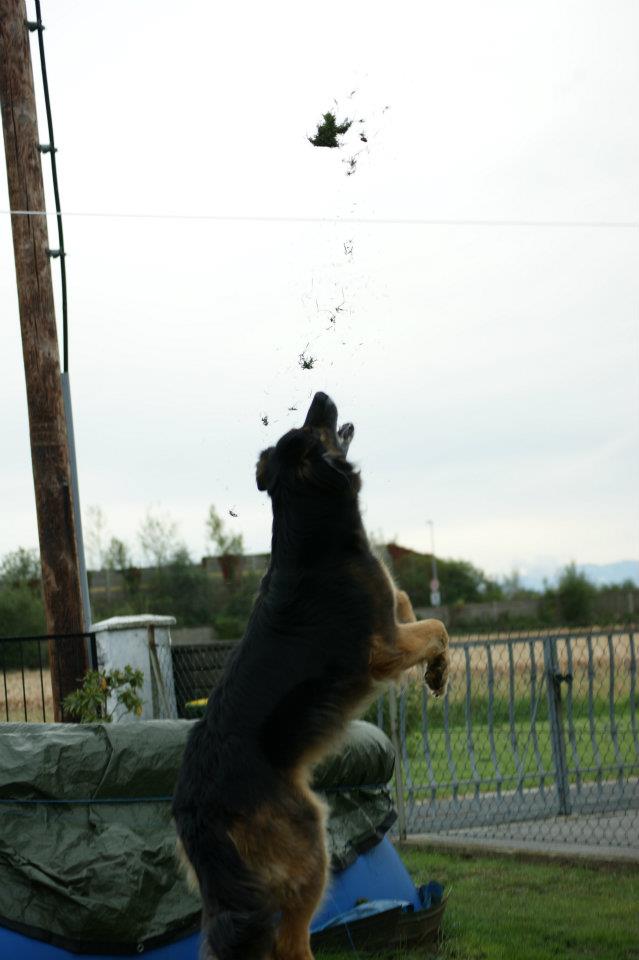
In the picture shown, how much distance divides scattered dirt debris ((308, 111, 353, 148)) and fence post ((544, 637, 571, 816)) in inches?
200

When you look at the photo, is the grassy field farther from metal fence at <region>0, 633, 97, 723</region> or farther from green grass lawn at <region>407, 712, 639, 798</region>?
metal fence at <region>0, 633, 97, 723</region>

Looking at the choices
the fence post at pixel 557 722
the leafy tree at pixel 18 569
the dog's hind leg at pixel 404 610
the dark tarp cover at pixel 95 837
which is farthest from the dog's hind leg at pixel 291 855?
the leafy tree at pixel 18 569

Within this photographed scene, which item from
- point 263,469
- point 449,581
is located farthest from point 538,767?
point 449,581

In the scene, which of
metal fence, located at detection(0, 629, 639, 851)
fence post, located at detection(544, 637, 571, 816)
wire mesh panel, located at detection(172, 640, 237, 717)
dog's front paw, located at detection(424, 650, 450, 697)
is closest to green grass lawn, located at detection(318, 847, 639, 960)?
metal fence, located at detection(0, 629, 639, 851)

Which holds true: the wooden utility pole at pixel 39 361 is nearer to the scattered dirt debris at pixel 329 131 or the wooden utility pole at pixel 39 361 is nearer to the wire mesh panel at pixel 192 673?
the wire mesh panel at pixel 192 673

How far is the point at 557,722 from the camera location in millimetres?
10281

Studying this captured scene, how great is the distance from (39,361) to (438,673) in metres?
5.06

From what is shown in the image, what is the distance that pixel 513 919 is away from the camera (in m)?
6.88

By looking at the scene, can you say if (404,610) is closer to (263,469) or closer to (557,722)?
(263,469)

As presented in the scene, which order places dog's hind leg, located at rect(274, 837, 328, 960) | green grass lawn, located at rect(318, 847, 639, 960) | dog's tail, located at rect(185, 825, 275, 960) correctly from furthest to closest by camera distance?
green grass lawn, located at rect(318, 847, 639, 960) < dog's hind leg, located at rect(274, 837, 328, 960) < dog's tail, located at rect(185, 825, 275, 960)

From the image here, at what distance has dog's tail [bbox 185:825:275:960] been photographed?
14.7 feet

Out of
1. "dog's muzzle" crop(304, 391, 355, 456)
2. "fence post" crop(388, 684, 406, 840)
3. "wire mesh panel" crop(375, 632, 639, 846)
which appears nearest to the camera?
"dog's muzzle" crop(304, 391, 355, 456)

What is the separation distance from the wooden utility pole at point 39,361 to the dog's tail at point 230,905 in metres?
4.73

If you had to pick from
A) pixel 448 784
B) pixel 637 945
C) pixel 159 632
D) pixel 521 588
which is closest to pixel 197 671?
pixel 159 632
